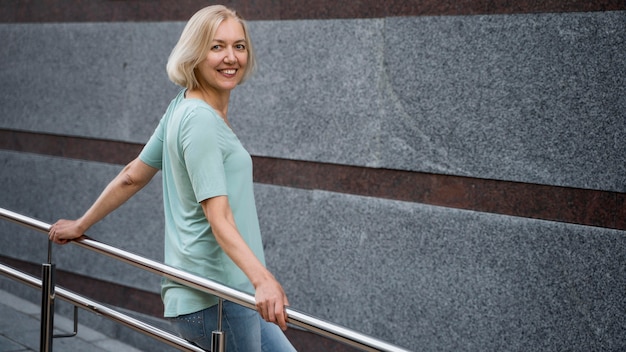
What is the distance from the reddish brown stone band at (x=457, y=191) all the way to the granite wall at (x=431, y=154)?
2 centimetres

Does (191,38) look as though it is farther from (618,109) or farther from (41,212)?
(41,212)

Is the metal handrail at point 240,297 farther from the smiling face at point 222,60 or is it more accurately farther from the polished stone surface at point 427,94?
the polished stone surface at point 427,94

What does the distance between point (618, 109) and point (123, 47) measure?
3.69 metres

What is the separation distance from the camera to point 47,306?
12.3ft

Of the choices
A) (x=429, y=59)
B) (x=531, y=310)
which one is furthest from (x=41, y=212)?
(x=531, y=310)

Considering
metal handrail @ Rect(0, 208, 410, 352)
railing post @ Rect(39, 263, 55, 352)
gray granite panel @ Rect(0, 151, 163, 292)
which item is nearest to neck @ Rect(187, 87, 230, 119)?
metal handrail @ Rect(0, 208, 410, 352)

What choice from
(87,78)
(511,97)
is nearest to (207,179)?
(511,97)

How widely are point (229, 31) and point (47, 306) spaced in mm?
1583

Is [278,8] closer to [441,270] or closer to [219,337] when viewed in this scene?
[441,270]

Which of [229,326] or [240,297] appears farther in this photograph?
[229,326]

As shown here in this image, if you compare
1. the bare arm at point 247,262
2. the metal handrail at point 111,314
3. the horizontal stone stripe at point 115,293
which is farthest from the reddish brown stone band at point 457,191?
the bare arm at point 247,262

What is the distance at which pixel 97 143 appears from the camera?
6777 millimetres

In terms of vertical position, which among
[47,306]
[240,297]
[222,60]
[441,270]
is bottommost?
[47,306]

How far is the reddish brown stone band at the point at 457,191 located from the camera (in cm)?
430
